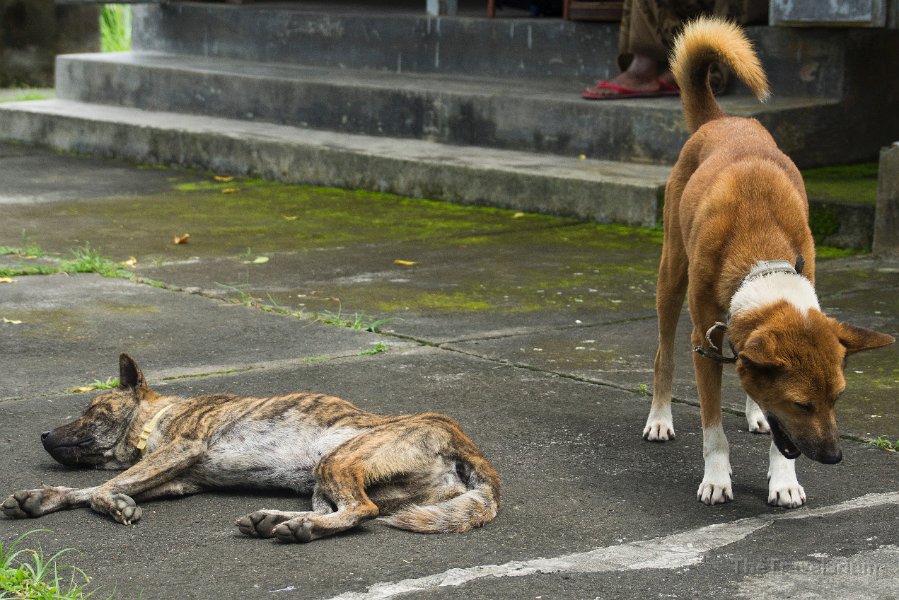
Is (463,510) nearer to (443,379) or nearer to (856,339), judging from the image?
(856,339)

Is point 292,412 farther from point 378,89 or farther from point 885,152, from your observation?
point 378,89

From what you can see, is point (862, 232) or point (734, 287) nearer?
point (734, 287)

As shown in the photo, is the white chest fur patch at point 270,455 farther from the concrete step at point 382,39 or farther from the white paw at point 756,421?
the concrete step at point 382,39

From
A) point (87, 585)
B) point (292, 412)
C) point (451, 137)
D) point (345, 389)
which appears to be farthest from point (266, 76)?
point (87, 585)

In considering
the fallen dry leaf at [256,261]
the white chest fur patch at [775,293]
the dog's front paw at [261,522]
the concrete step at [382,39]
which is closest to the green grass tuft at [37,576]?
the dog's front paw at [261,522]

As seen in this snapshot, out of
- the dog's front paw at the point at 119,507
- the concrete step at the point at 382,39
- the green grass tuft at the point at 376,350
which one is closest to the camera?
the dog's front paw at the point at 119,507

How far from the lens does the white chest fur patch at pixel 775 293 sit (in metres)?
4.19

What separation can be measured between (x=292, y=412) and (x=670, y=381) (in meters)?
1.48

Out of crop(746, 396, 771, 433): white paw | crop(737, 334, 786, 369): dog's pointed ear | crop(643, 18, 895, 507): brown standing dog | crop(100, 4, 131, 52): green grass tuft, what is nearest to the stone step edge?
crop(643, 18, 895, 507): brown standing dog

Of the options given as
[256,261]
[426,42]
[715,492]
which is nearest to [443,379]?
[715,492]

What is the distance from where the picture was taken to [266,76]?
1295 cm

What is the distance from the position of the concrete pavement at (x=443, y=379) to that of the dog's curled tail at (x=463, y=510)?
40 millimetres

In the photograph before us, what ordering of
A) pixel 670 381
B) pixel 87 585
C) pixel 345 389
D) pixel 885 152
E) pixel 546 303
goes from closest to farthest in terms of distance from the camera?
pixel 87 585
pixel 670 381
pixel 345 389
pixel 546 303
pixel 885 152

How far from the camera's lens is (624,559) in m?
3.89
